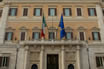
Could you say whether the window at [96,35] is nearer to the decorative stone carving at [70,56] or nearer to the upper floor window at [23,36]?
the decorative stone carving at [70,56]

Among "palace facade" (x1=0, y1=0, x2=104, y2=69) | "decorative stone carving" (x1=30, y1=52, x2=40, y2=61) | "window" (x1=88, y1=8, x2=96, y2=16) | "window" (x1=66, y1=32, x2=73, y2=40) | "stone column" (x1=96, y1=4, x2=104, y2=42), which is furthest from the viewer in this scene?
"window" (x1=88, y1=8, x2=96, y2=16)

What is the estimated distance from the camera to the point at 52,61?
20.7m

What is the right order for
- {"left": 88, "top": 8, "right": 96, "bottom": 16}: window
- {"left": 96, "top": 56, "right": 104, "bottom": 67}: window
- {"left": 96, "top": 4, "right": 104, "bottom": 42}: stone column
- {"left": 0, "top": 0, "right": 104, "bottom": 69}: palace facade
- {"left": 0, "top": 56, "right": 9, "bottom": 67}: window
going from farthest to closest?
{"left": 88, "top": 8, "right": 96, "bottom": 16}: window < {"left": 96, "top": 4, "right": 104, "bottom": 42}: stone column < {"left": 0, "top": 0, "right": 104, "bottom": 69}: palace facade < {"left": 96, "top": 56, "right": 104, "bottom": 67}: window < {"left": 0, "top": 56, "right": 9, "bottom": 67}: window

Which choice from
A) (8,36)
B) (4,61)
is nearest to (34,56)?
(4,61)

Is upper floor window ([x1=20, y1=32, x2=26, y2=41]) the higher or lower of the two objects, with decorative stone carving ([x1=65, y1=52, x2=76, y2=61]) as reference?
higher

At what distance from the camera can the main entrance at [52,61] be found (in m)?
20.4

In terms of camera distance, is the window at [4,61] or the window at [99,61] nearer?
the window at [4,61]

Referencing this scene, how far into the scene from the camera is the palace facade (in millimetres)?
20500

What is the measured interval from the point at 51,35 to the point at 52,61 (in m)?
4.39

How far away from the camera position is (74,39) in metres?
22.5

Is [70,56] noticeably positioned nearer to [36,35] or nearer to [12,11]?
[36,35]

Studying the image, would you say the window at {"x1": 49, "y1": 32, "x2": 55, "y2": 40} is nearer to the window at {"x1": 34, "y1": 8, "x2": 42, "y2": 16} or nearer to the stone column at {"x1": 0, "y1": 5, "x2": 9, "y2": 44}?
the window at {"x1": 34, "y1": 8, "x2": 42, "y2": 16}

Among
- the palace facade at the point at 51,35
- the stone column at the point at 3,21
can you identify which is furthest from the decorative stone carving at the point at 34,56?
the stone column at the point at 3,21

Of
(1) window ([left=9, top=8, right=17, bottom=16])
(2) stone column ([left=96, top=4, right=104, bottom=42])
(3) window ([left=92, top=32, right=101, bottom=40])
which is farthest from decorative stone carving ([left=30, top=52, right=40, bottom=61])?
(2) stone column ([left=96, top=4, right=104, bottom=42])
